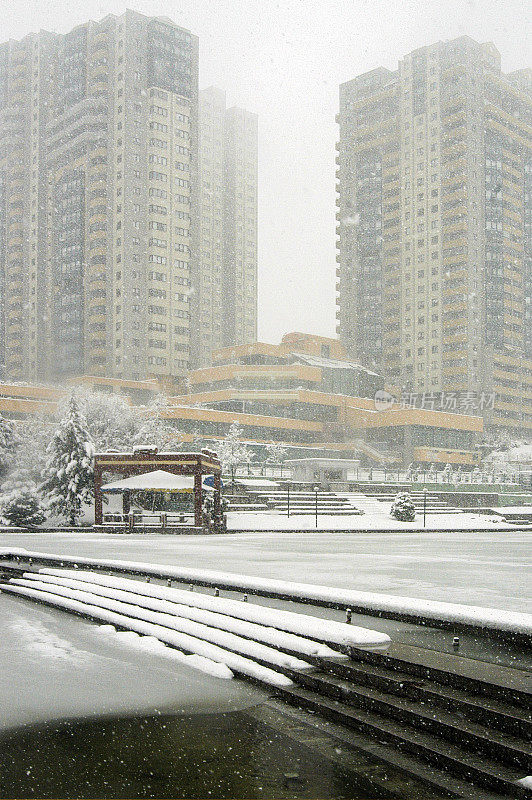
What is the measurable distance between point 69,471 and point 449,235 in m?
95.0

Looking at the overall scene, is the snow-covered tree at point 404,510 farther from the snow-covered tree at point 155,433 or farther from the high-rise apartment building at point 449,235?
the high-rise apartment building at point 449,235

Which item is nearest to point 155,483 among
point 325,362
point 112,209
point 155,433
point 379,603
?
point 379,603

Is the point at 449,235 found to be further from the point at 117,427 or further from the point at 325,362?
the point at 117,427

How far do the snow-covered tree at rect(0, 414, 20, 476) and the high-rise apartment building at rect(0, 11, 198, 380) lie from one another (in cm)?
7435

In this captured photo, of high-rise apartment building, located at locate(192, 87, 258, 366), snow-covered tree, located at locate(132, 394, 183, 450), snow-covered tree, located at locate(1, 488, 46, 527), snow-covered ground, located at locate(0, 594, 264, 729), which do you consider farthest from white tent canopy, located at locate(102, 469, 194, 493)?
high-rise apartment building, located at locate(192, 87, 258, 366)

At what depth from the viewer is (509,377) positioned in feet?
420

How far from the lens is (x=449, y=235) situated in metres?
121

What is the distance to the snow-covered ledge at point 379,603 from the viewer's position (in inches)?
305

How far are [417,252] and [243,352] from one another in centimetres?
3554

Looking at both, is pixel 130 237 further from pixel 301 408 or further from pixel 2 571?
pixel 2 571

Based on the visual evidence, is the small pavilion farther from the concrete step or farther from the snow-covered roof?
the snow-covered roof

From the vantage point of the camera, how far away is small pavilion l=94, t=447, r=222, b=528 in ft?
108

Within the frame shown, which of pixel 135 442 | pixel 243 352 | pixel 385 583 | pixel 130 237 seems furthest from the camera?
pixel 130 237

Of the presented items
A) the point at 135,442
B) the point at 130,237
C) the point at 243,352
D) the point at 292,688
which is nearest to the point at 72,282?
the point at 130,237
